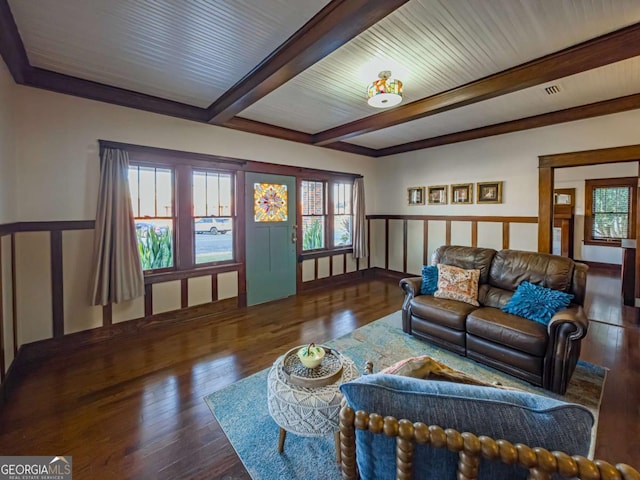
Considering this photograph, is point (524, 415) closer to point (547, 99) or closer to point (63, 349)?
point (63, 349)

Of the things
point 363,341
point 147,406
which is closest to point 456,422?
point 147,406

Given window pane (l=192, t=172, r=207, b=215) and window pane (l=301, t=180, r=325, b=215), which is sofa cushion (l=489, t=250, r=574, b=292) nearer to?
window pane (l=301, t=180, r=325, b=215)

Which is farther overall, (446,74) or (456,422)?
(446,74)

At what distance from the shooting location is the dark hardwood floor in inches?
71.5

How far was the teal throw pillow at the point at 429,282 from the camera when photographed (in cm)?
354

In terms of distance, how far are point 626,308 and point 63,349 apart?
7.32 metres

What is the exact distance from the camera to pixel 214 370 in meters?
2.77

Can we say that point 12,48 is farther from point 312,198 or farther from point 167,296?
point 312,198

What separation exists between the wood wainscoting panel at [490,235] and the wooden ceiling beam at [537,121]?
1496mm

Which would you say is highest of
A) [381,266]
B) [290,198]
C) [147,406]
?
[290,198]

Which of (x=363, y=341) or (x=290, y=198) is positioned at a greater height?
(x=290, y=198)

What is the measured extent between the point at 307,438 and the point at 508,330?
1.94 meters

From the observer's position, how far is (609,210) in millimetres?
7355

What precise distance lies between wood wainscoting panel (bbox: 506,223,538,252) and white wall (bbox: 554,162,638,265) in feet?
13.4
